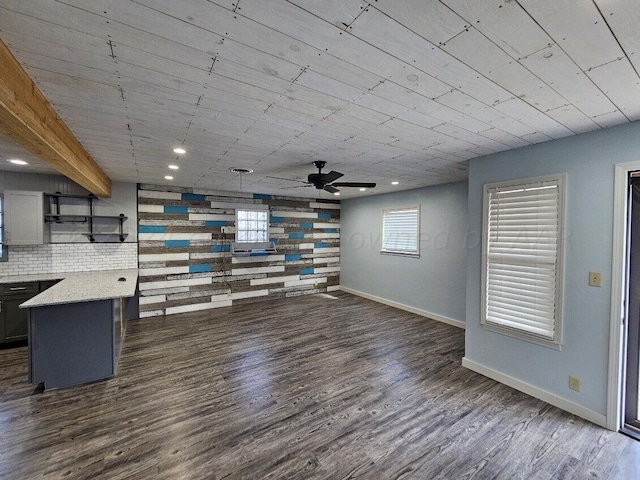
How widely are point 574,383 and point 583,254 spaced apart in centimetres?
118

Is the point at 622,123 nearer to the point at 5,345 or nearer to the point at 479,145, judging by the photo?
the point at 479,145

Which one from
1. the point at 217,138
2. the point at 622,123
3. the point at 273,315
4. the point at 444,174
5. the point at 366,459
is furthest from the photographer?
the point at 273,315

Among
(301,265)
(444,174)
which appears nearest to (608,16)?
(444,174)

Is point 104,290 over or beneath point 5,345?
over

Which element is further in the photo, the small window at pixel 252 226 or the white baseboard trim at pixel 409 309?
the small window at pixel 252 226

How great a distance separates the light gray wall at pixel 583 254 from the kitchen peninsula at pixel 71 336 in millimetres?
4397

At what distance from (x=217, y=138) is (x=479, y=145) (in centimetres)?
257

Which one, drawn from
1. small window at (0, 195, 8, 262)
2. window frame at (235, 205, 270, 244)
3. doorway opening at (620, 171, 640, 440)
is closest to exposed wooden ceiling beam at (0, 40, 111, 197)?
small window at (0, 195, 8, 262)

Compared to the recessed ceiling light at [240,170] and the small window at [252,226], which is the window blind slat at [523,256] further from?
the small window at [252,226]

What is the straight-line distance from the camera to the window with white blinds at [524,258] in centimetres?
265

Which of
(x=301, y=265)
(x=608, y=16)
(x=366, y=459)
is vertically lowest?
(x=366, y=459)

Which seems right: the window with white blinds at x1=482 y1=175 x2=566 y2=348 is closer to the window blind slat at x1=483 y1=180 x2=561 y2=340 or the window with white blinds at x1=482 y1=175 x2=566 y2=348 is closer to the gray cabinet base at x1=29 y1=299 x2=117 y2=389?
the window blind slat at x1=483 y1=180 x2=561 y2=340

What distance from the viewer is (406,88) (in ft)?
5.60

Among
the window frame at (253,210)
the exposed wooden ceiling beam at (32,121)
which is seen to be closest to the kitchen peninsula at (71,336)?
the exposed wooden ceiling beam at (32,121)
